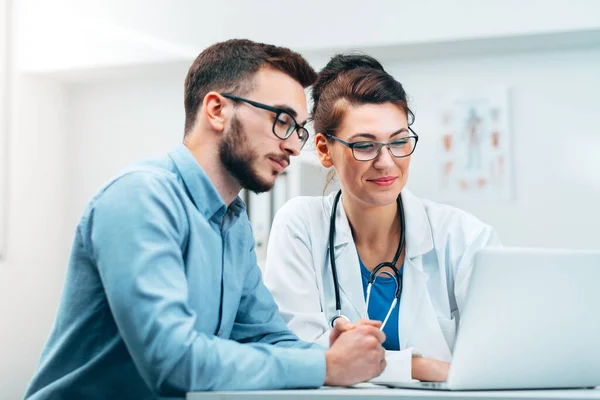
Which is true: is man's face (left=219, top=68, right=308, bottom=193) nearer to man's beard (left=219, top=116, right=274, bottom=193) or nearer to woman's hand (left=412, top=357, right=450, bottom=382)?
man's beard (left=219, top=116, right=274, bottom=193)

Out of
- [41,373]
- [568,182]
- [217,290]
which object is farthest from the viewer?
[568,182]

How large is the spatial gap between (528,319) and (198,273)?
599mm

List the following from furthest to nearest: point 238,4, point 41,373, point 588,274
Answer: point 238,4
point 41,373
point 588,274

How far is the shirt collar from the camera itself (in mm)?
1360

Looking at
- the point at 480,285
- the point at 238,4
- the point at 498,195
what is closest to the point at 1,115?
the point at 238,4

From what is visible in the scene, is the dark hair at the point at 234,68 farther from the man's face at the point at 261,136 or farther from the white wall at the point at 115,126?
the white wall at the point at 115,126

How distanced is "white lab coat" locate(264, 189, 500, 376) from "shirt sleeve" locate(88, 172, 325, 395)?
2.44ft

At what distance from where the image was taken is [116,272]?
1.13m

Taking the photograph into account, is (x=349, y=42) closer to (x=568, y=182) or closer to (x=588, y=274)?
(x=568, y=182)

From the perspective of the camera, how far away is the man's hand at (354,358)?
46.5 inches

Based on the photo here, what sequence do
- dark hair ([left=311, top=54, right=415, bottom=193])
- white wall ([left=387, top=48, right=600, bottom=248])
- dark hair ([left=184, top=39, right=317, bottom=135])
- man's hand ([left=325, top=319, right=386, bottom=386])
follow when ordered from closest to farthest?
1. man's hand ([left=325, top=319, right=386, bottom=386])
2. dark hair ([left=184, top=39, right=317, bottom=135])
3. dark hair ([left=311, top=54, right=415, bottom=193])
4. white wall ([left=387, top=48, right=600, bottom=248])

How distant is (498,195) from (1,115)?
2.73 meters

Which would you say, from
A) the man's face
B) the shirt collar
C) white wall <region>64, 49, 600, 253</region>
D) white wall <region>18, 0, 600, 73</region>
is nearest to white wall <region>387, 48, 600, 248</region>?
white wall <region>64, 49, 600, 253</region>

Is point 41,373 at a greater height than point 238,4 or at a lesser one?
lesser
